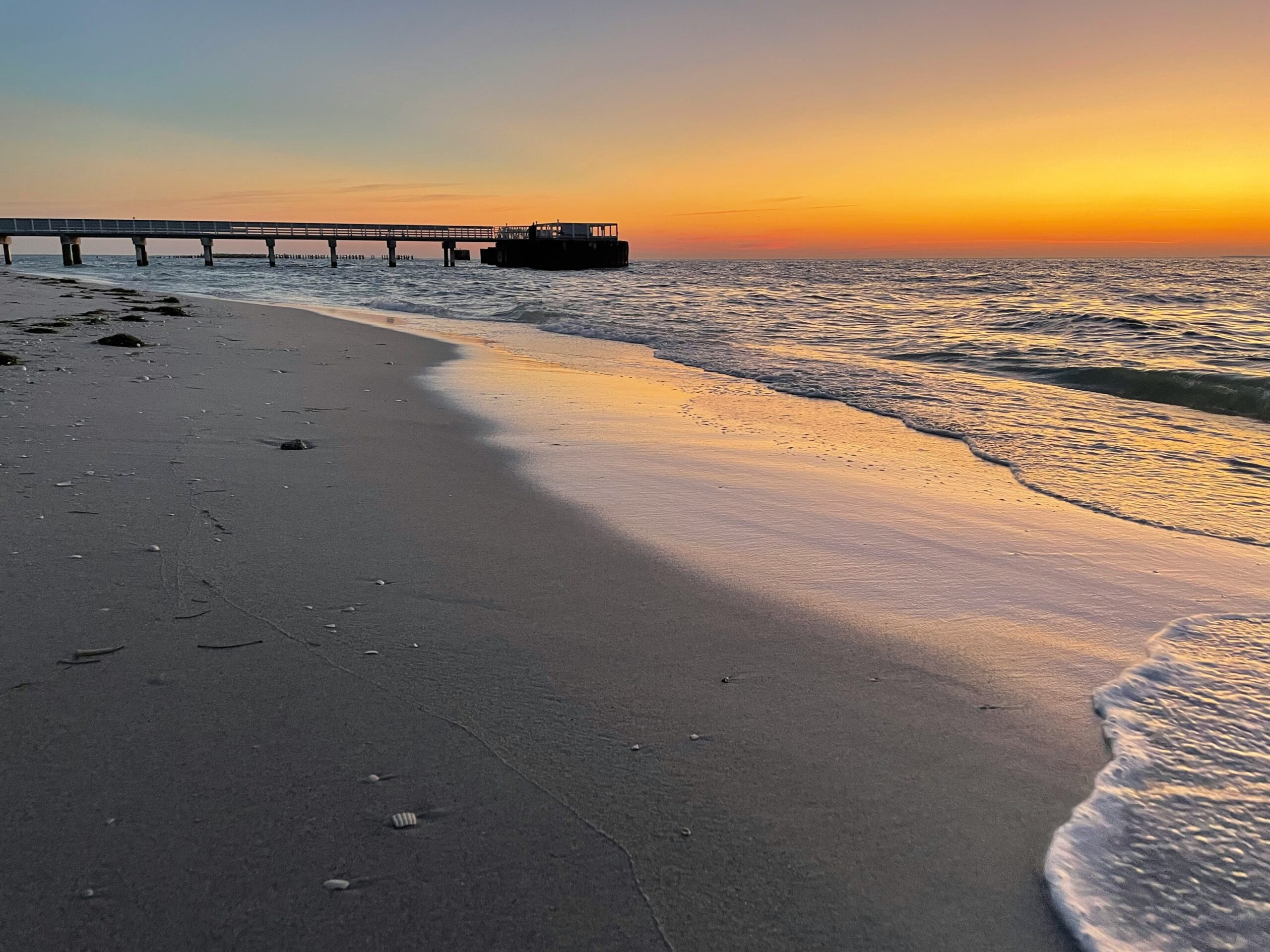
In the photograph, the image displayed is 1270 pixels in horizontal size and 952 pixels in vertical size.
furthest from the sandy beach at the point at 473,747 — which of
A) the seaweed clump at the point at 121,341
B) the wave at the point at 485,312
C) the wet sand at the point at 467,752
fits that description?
the wave at the point at 485,312

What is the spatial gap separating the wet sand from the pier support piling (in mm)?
75400

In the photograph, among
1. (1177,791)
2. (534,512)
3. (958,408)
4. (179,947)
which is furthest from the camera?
(958,408)

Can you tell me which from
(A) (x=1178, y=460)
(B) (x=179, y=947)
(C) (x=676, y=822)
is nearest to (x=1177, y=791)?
(C) (x=676, y=822)

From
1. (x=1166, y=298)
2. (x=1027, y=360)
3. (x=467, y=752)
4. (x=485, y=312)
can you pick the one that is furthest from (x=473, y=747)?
(x=1166, y=298)

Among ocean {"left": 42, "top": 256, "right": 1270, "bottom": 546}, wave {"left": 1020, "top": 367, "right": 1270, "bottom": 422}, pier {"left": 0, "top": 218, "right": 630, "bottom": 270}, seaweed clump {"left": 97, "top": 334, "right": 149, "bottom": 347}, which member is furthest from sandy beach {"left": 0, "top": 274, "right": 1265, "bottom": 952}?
pier {"left": 0, "top": 218, "right": 630, "bottom": 270}

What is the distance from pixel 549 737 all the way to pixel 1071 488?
14.3 feet

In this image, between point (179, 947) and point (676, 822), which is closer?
point (179, 947)

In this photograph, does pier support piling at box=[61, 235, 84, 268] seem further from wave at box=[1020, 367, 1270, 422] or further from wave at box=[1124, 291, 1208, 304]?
wave at box=[1020, 367, 1270, 422]

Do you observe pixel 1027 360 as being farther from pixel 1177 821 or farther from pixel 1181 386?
pixel 1177 821

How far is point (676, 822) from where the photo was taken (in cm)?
185

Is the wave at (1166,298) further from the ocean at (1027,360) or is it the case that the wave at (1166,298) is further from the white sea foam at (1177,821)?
the white sea foam at (1177,821)

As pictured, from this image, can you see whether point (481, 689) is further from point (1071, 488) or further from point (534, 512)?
point (1071, 488)

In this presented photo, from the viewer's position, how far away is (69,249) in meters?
65.2

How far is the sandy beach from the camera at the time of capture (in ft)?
5.19
